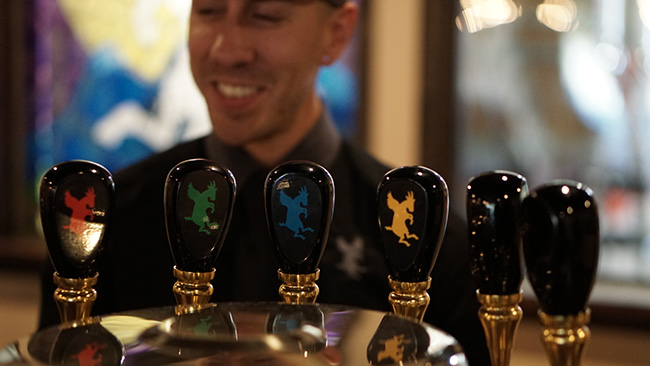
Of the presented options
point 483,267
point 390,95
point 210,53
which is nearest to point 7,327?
point 390,95

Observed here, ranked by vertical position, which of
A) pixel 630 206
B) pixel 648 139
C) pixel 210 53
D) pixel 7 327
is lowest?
pixel 7 327

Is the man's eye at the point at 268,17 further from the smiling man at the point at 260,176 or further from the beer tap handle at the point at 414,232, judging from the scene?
the beer tap handle at the point at 414,232

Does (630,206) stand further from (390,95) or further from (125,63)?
(125,63)

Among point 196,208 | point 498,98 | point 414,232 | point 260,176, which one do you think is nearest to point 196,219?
point 196,208

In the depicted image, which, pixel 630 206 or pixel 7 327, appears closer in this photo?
pixel 630 206

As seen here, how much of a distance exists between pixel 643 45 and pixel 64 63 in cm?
122

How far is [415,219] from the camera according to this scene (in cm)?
36

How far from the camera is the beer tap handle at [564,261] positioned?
0.93 ft

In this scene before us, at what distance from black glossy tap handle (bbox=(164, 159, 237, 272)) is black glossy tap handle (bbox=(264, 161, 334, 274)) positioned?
25 mm

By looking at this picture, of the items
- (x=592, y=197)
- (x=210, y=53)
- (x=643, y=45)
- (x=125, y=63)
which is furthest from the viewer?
(x=125, y=63)

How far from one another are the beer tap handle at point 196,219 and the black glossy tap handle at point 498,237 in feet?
0.42

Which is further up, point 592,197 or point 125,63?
point 125,63

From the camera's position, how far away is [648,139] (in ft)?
4.68

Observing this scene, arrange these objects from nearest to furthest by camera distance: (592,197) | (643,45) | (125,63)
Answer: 1. (592,197)
2. (643,45)
3. (125,63)
